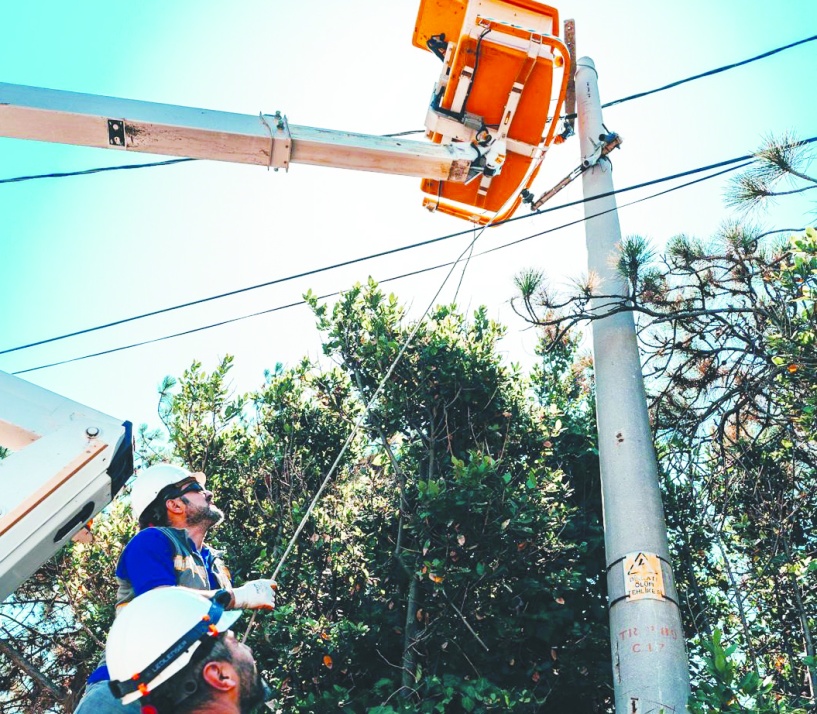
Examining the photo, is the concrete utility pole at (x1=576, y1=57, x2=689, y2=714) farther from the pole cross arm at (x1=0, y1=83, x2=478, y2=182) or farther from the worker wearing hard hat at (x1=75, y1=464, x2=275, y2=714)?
the worker wearing hard hat at (x1=75, y1=464, x2=275, y2=714)

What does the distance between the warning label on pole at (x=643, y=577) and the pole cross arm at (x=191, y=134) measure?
2877 millimetres

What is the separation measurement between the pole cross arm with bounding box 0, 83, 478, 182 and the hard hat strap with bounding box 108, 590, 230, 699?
10.5 ft

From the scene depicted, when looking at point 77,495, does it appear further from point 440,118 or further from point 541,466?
point 541,466

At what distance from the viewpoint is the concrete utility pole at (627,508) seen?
453 centimetres

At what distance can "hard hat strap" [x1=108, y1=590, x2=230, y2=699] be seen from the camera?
2338mm

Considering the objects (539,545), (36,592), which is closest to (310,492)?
(539,545)

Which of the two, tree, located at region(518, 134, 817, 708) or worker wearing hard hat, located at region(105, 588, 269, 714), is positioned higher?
tree, located at region(518, 134, 817, 708)

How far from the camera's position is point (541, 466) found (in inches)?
346

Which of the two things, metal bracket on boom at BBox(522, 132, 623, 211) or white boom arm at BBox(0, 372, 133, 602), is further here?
metal bracket on boom at BBox(522, 132, 623, 211)

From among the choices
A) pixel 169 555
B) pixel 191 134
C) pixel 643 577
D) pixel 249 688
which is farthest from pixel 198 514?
pixel 643 577

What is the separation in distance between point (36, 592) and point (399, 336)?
18.5 feet

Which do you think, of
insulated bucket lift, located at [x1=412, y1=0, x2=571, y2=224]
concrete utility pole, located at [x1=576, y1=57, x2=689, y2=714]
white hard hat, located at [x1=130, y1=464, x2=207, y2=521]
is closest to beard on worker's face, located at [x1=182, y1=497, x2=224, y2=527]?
white hard hat, located at [x1=130, y1=464, x2=207, y2=521]

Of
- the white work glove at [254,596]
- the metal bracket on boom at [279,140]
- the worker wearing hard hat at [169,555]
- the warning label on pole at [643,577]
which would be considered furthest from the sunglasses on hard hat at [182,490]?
the warning label on pole at [643,577]

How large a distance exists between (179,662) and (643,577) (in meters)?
3.21
